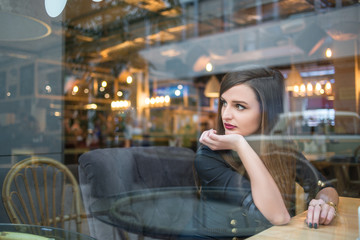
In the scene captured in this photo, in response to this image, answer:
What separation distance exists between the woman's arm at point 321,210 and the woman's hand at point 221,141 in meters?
0.29

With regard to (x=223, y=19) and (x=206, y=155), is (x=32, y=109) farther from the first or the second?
(x=223, y=19)

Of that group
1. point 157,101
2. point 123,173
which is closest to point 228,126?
point 123,173

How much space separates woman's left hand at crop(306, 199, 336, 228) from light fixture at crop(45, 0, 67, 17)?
1140 millimetres

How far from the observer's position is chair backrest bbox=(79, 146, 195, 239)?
1.41m

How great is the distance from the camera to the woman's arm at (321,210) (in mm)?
851

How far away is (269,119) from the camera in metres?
1.10

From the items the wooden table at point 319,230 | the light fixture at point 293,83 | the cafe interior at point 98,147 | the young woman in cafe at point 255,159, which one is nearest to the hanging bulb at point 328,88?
the cafe interior at point 98,147

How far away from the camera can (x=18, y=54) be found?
1468 mm

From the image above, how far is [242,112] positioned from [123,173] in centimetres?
70

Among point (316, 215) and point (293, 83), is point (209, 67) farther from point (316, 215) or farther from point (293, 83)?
point (316, 215)

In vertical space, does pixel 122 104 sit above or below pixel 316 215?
above

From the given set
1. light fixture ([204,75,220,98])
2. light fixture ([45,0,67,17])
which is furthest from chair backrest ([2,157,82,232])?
light fixture ([204,75,220,98])

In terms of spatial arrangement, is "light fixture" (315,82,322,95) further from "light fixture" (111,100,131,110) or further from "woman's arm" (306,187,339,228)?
"light fixture" (111,100,131,110)

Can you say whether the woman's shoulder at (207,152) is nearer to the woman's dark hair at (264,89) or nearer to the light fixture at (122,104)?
the woman's dark hair at (264,89)
